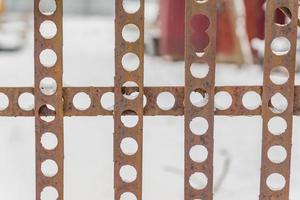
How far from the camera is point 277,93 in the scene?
1845 mm

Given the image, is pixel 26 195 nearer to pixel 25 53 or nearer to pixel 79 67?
pixel 79 67

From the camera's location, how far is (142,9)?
178 cm

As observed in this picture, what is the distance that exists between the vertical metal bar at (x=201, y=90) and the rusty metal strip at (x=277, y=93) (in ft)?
0.48

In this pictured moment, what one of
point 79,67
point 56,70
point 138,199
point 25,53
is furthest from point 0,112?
point 25,53

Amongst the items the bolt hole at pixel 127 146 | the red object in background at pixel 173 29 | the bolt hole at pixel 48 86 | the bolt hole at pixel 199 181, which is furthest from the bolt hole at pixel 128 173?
the red object in background at pixel 173 29

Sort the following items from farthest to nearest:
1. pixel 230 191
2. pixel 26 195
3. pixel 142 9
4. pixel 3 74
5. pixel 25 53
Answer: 1. pixel 25 53
2. pixel 3 74
3. pixel 230 191
4. pixel 26 195
5. pixel 142 9

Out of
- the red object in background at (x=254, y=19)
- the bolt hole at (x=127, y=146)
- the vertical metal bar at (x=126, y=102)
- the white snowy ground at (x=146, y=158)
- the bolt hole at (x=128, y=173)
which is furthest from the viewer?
the red object in background at (x=254, y=19)

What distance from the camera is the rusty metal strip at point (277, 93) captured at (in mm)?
1805

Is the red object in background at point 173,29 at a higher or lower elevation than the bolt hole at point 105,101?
Answer: higher

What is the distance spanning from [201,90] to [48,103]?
412 mm

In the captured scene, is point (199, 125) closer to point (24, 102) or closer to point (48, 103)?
point (48, 103)

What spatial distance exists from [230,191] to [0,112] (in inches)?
72.4

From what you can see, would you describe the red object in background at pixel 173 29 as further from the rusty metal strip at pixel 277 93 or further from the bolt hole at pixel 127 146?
the rusty metal strip at pixel 277 93

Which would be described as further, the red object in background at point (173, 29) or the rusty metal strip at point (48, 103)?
the red object in background at point (173, 29)
